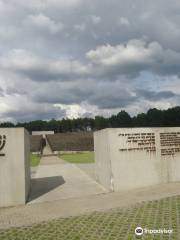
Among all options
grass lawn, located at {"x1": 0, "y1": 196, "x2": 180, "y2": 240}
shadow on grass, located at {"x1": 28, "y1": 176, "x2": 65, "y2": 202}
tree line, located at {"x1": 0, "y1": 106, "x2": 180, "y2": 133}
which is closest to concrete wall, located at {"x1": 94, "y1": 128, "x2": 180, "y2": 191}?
shadow on grass, located at {"x1": 28, "y1": 176, "x2": 65, "y2": 202}

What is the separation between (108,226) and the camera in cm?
755

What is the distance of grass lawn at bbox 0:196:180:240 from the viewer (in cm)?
689

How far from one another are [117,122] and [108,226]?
280 ft

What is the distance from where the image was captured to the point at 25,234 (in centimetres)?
729

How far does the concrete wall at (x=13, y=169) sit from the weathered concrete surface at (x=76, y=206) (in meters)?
0.48

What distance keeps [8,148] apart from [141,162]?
5.22m

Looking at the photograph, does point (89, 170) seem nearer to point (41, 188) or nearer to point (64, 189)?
point (41, 188)

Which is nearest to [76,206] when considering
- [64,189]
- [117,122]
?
[64,189]

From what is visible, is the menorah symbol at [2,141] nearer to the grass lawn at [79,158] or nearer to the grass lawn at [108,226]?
the grass lawn at [108,226]

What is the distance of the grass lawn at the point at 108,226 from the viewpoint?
6.89 metres

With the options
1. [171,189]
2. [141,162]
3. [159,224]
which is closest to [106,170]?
[141,162]

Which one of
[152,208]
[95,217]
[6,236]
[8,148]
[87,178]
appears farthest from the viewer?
[87,178]

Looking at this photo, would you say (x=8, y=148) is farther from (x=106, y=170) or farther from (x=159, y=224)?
(x=159, y=224)

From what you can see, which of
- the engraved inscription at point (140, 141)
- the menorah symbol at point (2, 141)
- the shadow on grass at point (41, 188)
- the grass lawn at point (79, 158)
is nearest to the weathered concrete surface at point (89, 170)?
the shadow on grass at point (41, 188)
